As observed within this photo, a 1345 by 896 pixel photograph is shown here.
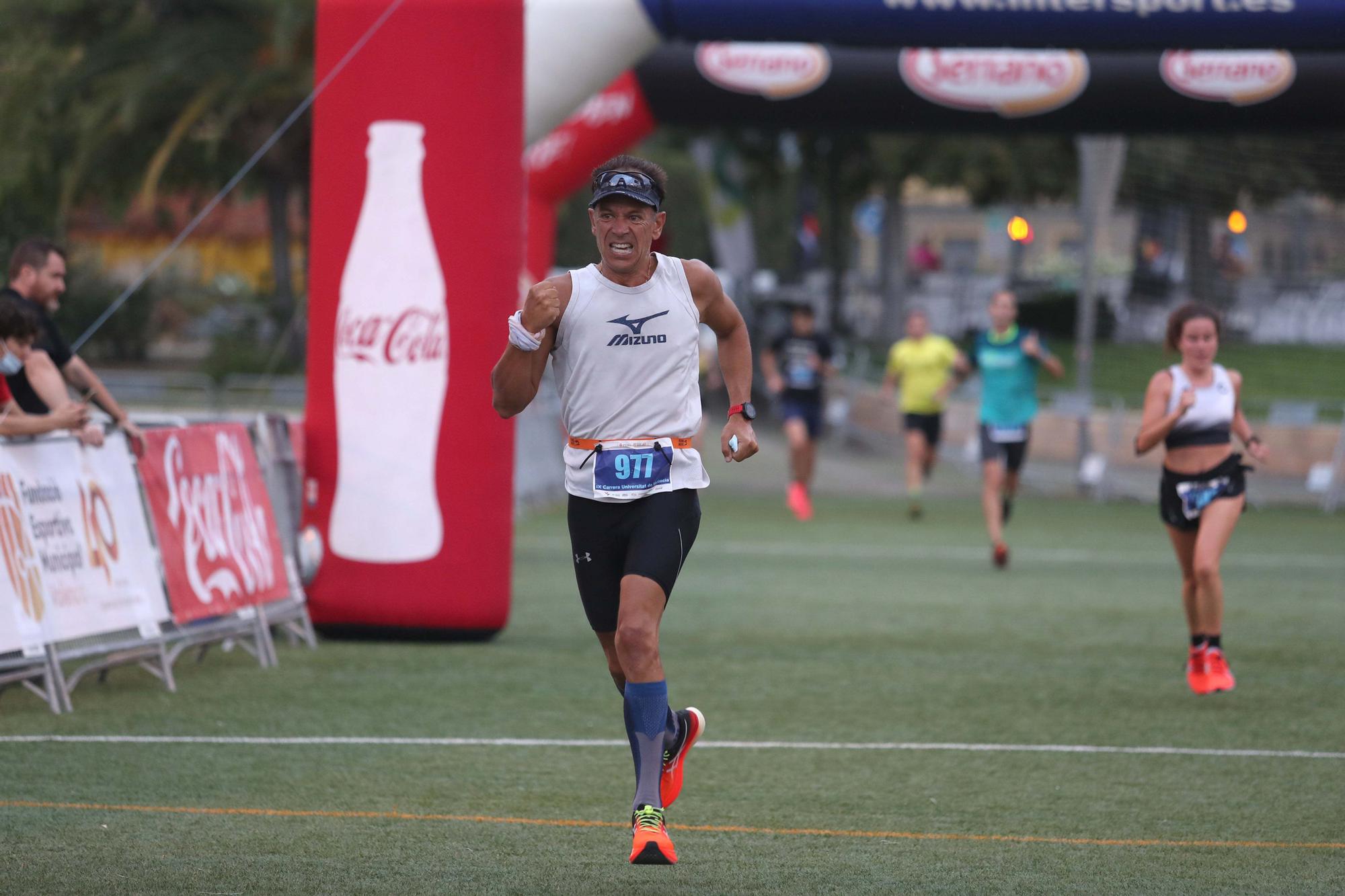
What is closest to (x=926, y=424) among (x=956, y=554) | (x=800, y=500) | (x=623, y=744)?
(x=800, y=500)

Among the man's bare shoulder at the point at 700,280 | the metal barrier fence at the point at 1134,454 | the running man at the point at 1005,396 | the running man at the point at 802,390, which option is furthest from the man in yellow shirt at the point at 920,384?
the man's bare shoulder at the point at 700,280

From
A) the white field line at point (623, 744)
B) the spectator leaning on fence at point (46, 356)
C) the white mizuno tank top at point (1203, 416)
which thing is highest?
the spectator leaning on fence at point (46, 356)

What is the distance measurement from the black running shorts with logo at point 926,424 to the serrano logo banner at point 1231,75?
4531mm

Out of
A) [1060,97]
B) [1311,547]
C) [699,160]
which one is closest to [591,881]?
[1060,97]

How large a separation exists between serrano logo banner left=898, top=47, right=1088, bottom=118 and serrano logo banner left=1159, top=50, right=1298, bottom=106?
28.8 inches

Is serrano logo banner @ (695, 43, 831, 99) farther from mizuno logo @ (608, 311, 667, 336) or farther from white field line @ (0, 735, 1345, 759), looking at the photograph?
mizuno logo @ (608, 311, 667, 336)

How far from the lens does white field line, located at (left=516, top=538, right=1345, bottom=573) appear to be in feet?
47.4

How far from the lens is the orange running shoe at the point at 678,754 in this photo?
5402 mm

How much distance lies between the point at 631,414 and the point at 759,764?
1.99 metres

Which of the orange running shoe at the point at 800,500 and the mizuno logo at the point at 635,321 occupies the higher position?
the mizuno logo at the point at 635,321

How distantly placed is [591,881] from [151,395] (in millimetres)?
21436

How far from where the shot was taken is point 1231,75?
14133 mm

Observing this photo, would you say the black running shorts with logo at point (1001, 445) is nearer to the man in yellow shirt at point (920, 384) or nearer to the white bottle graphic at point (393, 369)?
the man in yellow shirt at point (920, 384)

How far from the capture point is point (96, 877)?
489cm
